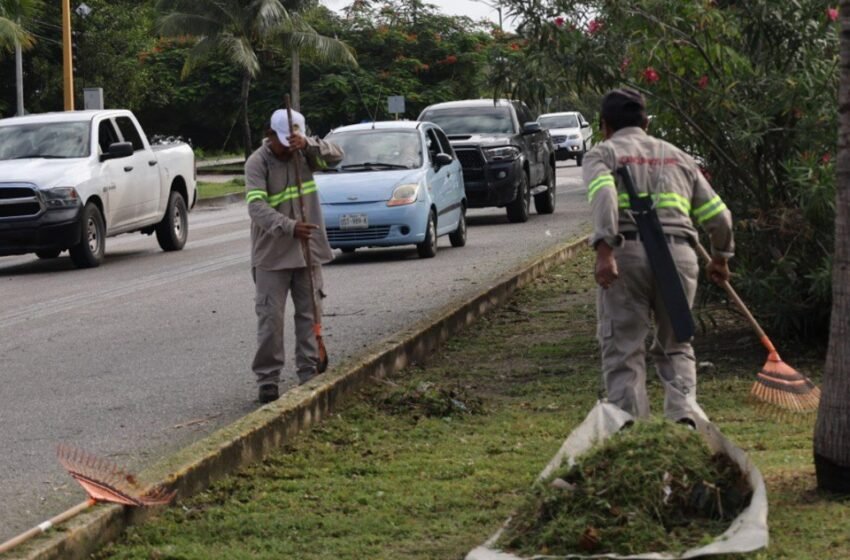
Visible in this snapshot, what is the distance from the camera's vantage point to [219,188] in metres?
39.5

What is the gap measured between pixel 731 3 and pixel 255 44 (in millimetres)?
45344

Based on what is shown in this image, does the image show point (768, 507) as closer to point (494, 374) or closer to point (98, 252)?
point (494, 374)

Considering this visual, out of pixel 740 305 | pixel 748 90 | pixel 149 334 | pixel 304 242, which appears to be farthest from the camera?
pixel 149 334

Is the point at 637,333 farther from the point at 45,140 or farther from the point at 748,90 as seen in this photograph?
the point at 45,140

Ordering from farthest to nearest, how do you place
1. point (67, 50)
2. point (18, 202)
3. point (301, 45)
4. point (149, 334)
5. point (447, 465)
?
point (301, 45)
point (67, 50)
point (18, 202)
point (149, 334)
point (447, 465)

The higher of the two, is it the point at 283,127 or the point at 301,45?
the point at 301,45

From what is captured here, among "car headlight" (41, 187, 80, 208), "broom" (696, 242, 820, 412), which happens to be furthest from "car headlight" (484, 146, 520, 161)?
"broom" (696, 242, 820, 412)

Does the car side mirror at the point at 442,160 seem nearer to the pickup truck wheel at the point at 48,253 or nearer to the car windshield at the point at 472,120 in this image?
the pickup truck wheel at the point at 48,253

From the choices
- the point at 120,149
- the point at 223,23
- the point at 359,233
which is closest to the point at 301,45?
the point at 223,23

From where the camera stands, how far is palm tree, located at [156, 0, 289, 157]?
5022cm

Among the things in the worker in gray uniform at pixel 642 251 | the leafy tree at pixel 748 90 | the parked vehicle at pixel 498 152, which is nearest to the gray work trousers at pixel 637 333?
the worker in gray uniform at pixel 642 251

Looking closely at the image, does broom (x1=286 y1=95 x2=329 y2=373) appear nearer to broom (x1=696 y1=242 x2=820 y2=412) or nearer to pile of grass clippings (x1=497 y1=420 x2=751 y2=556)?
broom (x1=696 y1=242 x2=820 y2=412)

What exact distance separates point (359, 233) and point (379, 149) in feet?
5.13

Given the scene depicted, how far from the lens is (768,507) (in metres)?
5.86
